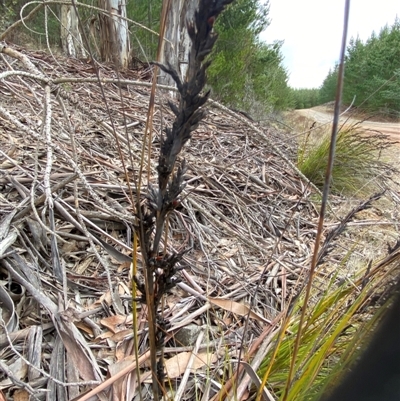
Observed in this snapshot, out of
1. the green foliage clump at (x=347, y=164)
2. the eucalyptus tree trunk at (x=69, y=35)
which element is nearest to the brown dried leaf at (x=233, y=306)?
the green foliage clump at (x=347, y=164)

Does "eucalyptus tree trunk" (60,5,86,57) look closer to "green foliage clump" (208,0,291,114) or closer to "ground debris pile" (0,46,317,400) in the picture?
"green foliage clump" (208,0,291,114)

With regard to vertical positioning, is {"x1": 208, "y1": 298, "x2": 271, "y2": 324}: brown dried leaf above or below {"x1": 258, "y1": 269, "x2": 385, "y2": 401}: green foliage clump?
below

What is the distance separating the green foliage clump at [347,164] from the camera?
243 centimetres

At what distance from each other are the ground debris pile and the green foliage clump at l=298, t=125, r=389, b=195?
75 cm

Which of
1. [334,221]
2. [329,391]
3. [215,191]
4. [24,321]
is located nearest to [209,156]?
[215,191]

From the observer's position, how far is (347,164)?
8.29 feet

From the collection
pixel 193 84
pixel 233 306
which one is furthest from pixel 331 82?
pixel 193 84

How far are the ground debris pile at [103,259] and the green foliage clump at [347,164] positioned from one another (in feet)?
2.45

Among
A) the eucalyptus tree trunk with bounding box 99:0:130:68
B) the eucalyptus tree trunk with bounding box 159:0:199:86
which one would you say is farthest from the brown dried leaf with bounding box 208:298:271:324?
the eucalyptus tree trunk with bounding box 99:0:130:68

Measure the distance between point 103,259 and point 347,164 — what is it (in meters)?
2.08

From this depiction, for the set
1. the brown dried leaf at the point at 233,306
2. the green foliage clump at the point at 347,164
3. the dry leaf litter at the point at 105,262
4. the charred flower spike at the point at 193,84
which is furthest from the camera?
the green foliage clump at the point at 347,164

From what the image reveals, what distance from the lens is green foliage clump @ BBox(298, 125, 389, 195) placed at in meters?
2.43

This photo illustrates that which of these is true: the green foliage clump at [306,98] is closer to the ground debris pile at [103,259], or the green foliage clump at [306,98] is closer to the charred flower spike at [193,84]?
the ground debris pile at [103,259]

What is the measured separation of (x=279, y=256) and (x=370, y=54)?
316 inches
